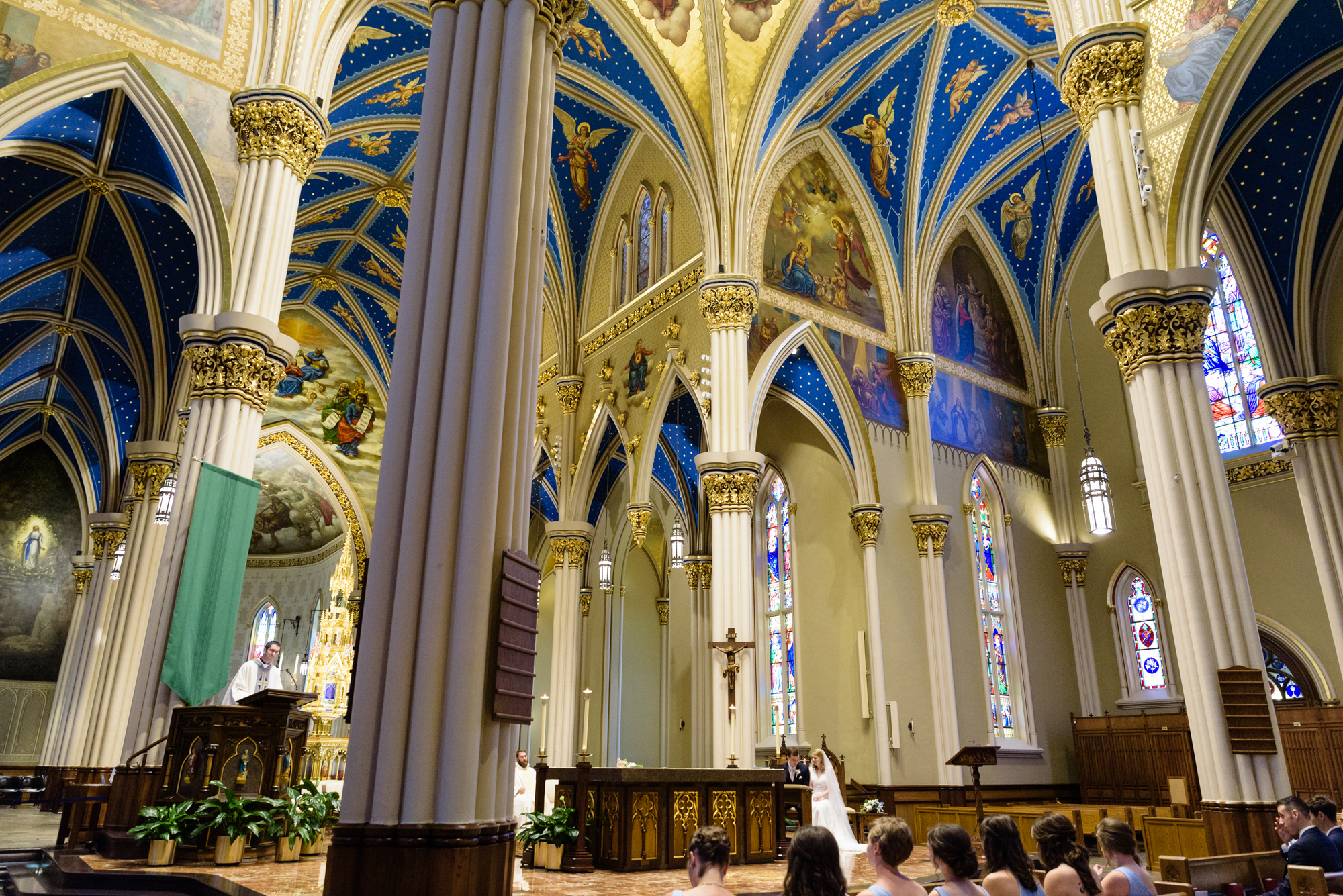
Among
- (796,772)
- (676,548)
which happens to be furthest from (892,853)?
(676,548)

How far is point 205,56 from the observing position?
10.1 metres

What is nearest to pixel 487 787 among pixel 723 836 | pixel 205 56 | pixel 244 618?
pixel 723 836

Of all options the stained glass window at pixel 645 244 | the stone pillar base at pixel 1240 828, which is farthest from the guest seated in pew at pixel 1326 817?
the stained glass window at pixel 645 244

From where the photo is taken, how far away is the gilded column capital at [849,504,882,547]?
621 inches

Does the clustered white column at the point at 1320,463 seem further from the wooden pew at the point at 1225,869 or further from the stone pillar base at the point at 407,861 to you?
the stone pillar base at the point at 407,861

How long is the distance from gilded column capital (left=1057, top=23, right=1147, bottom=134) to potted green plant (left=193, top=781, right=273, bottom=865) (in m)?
10.4

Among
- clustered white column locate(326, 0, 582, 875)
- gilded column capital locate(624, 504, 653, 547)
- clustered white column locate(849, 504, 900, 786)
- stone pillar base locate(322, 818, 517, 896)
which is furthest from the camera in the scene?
gilded column capital locate(624, 504, 653, 547)

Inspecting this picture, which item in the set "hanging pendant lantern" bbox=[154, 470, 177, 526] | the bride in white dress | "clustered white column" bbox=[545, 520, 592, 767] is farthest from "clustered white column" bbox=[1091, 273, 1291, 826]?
"hanging pendant lantern" bbox=[154, 470, 177, 526]

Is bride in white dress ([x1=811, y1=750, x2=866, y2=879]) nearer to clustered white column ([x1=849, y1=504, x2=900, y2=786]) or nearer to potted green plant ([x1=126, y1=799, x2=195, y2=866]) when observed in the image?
clustered white column ([x1=849, y1=504, x2=900, y2=786])

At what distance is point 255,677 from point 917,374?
1214 centimetres

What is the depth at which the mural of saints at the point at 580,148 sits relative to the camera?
1692 centimetres

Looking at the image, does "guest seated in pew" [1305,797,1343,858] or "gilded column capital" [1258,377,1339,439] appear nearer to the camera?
"guest seated in pew" [1305,797,1343,858]

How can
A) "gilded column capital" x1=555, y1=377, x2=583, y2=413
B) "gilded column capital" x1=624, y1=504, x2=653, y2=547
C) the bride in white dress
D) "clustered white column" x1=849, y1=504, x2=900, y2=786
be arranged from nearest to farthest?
the bride in white dress
"clustered white column" x1=849, y1=504, x2=900, y2=786
"gilded column capital" x1=624, y1=504, x2=653, y2=547
"gilded column capital" x1=555, y1=377, x2=583, y2=413

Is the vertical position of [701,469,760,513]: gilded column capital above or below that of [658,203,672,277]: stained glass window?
below
